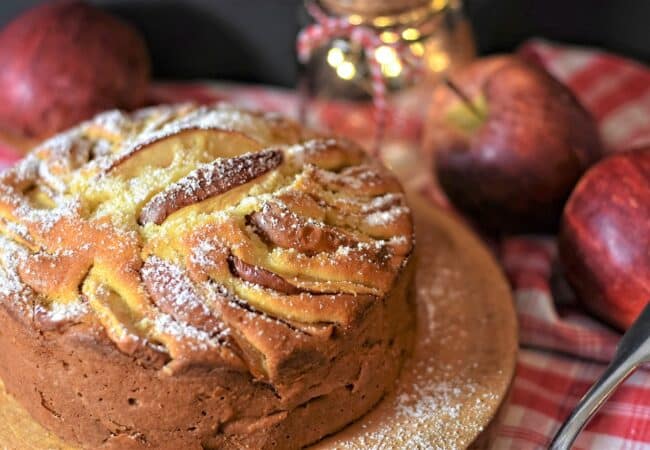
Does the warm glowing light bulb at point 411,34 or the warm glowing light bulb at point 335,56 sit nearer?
the warm glowing light bulb at point 411,34

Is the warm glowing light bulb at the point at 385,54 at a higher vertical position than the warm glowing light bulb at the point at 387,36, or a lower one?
lower

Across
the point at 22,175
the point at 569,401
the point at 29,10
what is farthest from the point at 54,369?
the point at 29,10

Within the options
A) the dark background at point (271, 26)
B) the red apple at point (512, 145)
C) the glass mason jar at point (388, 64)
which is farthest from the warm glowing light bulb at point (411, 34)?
the dark background at point (271, 26)

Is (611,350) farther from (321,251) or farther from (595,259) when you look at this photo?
(321,251)

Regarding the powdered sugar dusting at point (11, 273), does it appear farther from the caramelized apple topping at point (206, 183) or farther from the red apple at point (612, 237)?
the red apple at point (612, 237)

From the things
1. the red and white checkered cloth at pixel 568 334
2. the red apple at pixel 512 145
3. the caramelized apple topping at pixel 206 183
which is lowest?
the red and white checkered cloth at pixel 568 334

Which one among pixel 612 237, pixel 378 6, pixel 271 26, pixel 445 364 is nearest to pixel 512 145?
pixel 612 237
